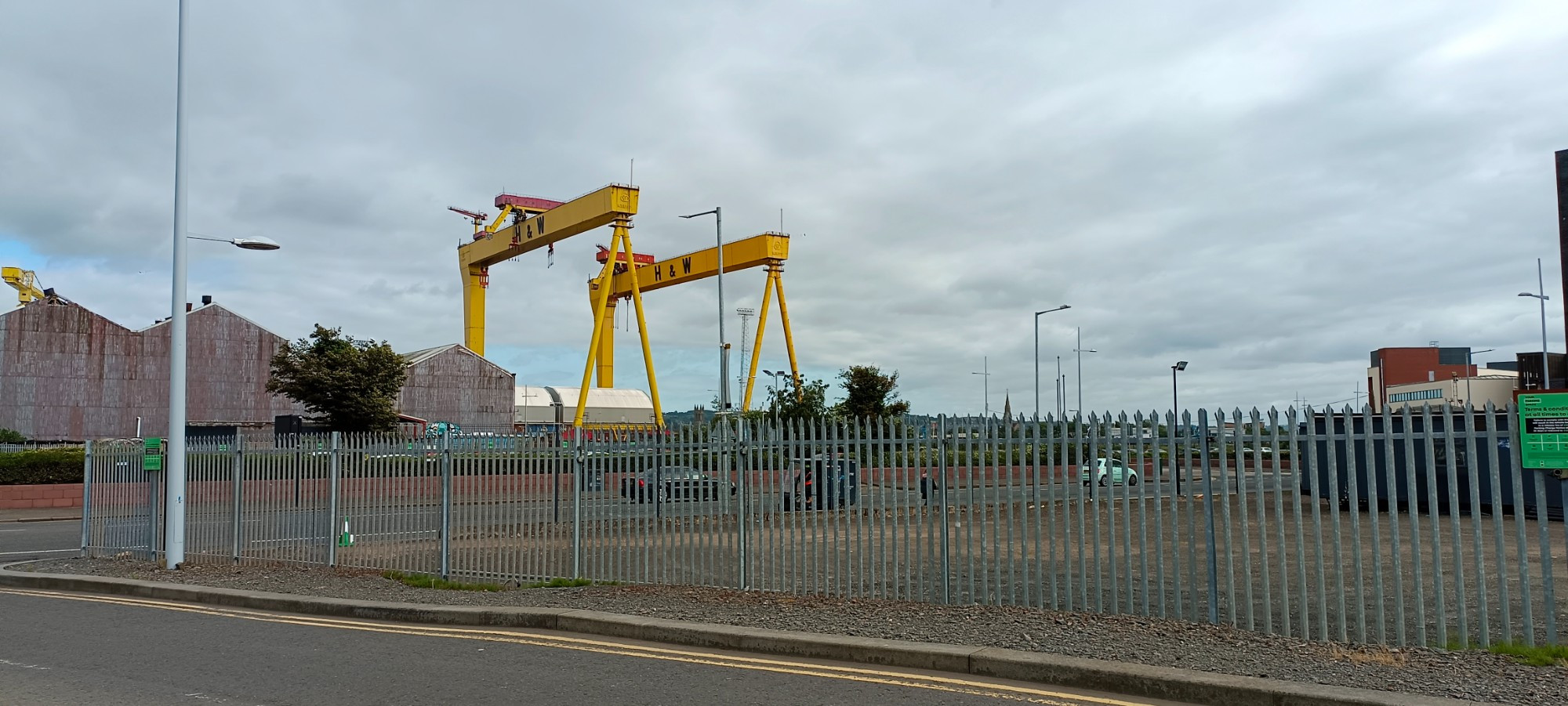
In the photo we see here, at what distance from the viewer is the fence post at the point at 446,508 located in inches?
509

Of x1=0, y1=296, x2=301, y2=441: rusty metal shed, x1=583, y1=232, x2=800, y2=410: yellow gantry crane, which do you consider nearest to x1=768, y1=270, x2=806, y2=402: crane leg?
x1=583, y1=232, x2=800, y2=410: yellow gantry crane

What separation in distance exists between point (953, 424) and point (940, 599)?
163 cm

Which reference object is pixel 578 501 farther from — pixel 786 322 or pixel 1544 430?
pixel 786 322

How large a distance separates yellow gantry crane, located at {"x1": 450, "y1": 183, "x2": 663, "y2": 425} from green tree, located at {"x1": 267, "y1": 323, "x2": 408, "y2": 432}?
8.04m

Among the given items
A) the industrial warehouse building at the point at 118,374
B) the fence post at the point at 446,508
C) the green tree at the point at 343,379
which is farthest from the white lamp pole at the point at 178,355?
the industrial warehouse building at the point at 118,374

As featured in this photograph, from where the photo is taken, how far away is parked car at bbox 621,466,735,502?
11078 mm

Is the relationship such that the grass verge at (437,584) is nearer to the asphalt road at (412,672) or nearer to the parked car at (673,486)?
the asphalt road at (412,672)

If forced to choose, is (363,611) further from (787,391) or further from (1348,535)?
(787,391)

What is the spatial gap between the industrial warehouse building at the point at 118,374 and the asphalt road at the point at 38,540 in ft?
93.2

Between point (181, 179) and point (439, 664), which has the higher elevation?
point (181, 179)

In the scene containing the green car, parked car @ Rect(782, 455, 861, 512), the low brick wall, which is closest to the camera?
the green car

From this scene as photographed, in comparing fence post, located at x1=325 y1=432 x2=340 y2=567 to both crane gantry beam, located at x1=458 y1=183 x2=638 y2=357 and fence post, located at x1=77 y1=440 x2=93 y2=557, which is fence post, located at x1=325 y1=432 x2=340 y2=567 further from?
crane gantry beam, located at x1=458 y1=183 x2=638 y2=357

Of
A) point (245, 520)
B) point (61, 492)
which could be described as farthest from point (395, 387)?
point (245, 520)

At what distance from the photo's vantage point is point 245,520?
585 inches
